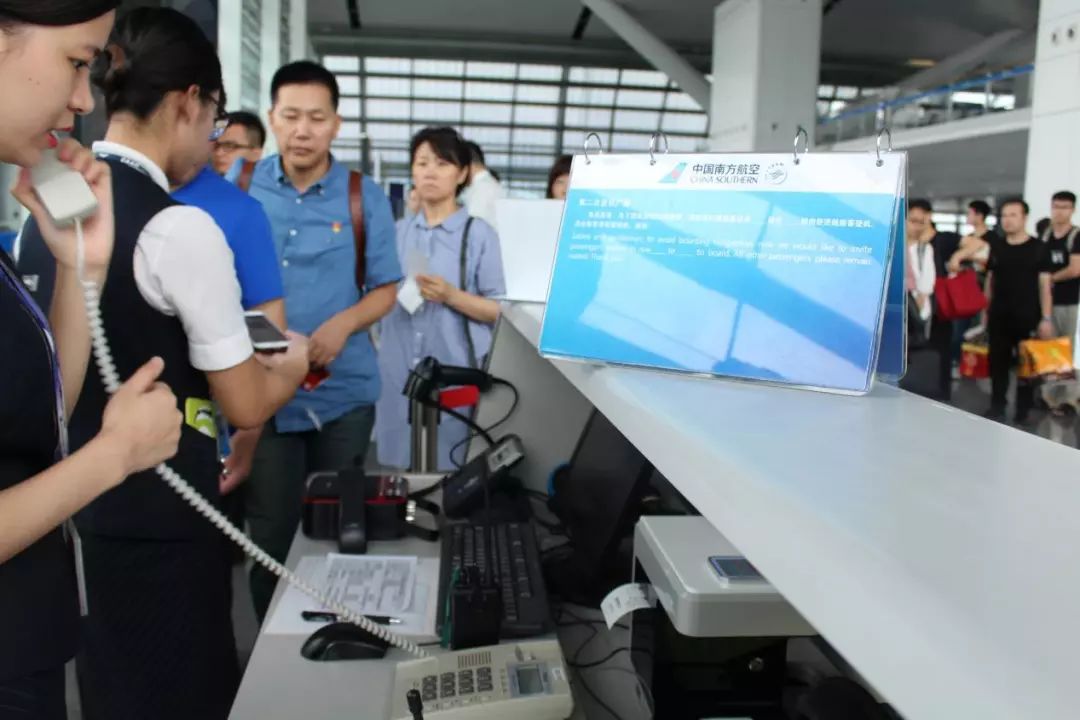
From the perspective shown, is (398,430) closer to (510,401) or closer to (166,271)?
(510,401)

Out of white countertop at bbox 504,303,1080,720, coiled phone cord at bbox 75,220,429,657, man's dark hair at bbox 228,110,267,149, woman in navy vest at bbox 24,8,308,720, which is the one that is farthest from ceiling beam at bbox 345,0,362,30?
white countertop at bbox 504,303,1080,720

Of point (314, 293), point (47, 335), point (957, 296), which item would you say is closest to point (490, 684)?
point (47, 335)

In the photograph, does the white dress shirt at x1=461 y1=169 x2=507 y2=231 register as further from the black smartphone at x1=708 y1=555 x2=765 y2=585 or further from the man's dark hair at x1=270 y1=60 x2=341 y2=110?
the black smartphone at x1=708 y1=555 x2=765 y2=585

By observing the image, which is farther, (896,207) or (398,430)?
(398,430)

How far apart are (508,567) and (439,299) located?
→ 157cm

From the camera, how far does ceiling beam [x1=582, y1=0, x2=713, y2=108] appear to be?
46.6 ft

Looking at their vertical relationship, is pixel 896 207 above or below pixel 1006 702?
above

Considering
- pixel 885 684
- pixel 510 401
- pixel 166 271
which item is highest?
pixel 166 271

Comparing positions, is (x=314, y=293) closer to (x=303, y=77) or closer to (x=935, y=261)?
(x=303, y=77)

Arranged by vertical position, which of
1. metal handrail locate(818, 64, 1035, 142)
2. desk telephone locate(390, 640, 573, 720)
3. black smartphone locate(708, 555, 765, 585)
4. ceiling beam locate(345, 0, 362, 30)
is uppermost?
ceiling beam locate(345, 0, 362, 30)

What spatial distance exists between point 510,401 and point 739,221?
1327 millimetres

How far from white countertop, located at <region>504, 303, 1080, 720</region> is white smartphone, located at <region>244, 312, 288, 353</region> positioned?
0.96 meters

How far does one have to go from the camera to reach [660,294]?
2.99ft

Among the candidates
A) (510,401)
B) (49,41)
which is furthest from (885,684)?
(510,401)
